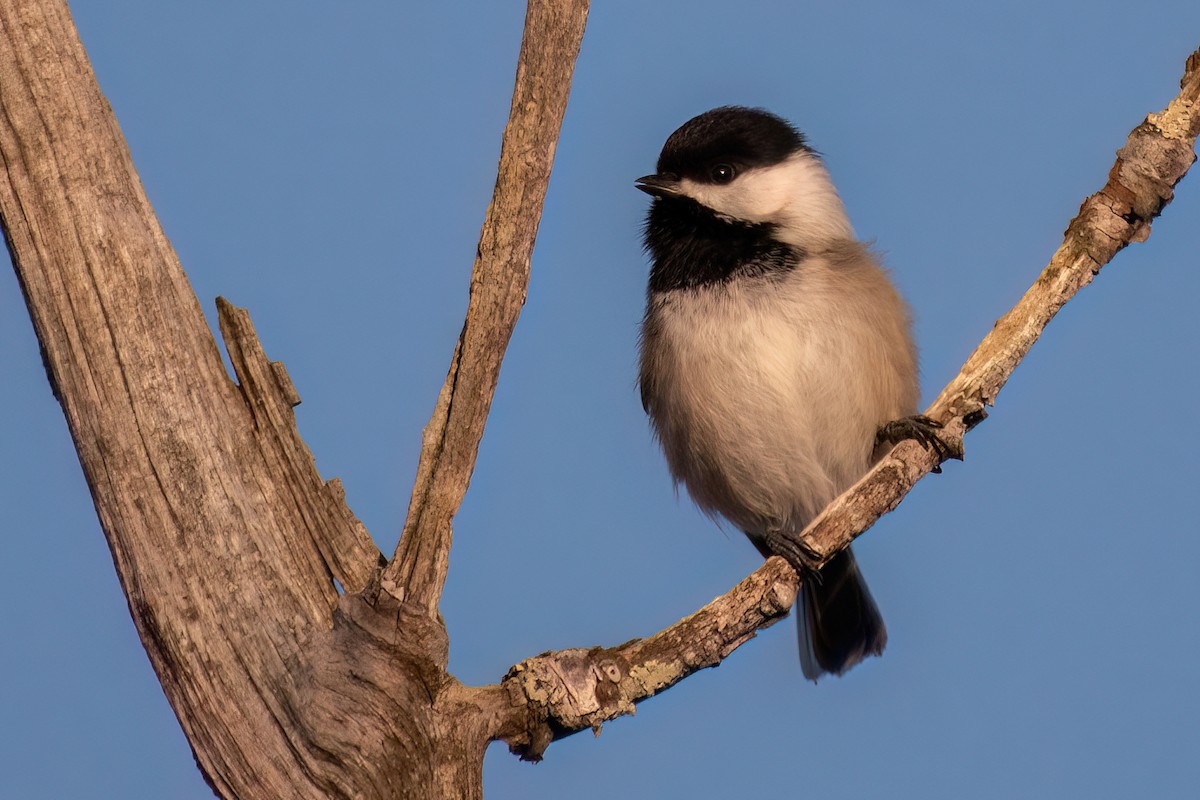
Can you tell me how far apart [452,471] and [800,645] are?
2.34m

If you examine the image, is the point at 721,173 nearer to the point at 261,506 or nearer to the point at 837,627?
the point at 837,627

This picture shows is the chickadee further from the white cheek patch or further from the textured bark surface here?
the textured bark surface

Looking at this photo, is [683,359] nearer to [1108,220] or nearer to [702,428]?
[702,428]

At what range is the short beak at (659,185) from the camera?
3969 mm

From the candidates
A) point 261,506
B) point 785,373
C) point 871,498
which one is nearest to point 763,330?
point 785,373

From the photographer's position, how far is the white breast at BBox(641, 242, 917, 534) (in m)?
3.72

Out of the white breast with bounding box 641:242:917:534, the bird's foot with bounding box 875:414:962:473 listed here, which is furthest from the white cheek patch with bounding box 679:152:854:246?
the bird's foot with bounding box 875:414:962:473

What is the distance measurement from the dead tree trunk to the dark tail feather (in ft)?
5.26

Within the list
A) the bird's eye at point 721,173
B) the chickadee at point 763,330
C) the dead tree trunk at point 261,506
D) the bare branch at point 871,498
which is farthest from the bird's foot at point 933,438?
the bird's eye at point 721,173

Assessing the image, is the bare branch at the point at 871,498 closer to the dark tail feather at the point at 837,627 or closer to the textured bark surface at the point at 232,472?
the textured bark surface at the point at 232,472

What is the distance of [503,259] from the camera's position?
2666 mm

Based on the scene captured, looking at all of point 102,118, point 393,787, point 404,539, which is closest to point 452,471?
point 404,539

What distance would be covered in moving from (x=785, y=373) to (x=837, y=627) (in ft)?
4.30

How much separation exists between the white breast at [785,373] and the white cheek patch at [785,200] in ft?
0.43
